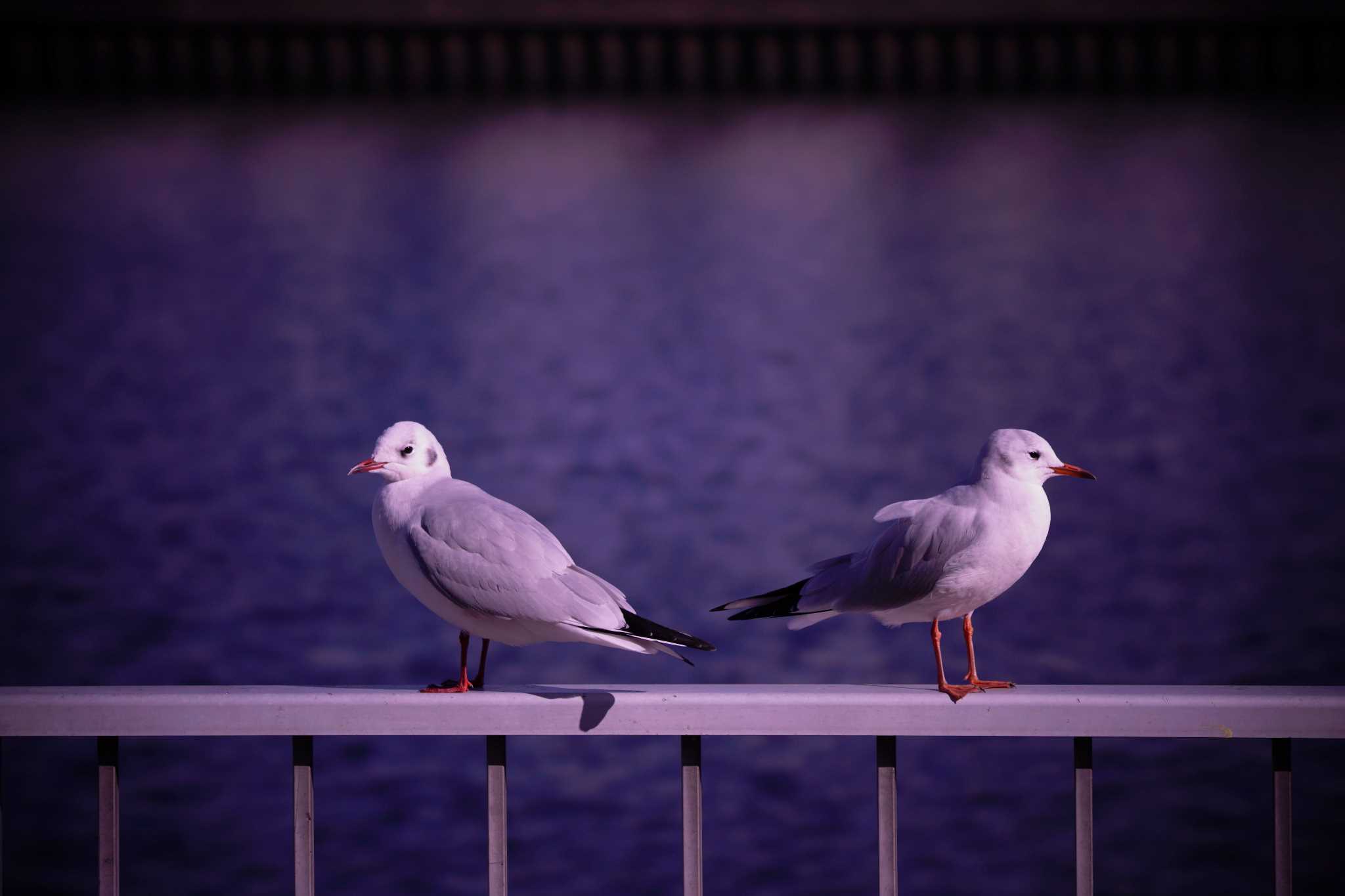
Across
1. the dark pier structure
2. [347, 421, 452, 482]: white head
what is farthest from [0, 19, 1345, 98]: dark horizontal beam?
[347, 421, 452, 482]: white head

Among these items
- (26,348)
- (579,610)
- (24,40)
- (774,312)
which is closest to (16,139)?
(24,40)

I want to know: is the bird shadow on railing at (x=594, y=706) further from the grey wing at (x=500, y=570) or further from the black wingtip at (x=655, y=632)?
the grey wing at (x=500, y=570)

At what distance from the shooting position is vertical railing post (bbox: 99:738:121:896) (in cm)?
119

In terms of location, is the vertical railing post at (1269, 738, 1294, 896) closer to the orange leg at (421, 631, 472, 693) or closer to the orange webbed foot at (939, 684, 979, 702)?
the orange webbed foot at (939, 684, 979, 702)

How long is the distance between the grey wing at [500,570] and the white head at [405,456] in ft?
0.43

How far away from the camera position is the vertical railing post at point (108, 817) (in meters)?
1.19

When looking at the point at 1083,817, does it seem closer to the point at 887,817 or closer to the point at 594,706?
the point at 887,817

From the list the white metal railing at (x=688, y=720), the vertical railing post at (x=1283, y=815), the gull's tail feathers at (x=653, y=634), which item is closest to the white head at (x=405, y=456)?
the gull's tail feathers at (x=653, y=634)

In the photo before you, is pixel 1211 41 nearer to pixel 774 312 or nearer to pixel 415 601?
pixel 774 312

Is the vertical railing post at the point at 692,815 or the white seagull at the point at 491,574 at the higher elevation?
the white seagull at the point at 491,574

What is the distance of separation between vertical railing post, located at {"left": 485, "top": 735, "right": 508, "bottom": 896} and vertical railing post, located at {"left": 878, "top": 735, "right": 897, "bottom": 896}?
355mm

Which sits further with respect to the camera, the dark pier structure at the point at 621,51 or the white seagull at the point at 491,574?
the dark pier structure at the point at 621,51

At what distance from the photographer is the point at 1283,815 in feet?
3.77

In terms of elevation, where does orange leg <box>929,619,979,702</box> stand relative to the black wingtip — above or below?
below
